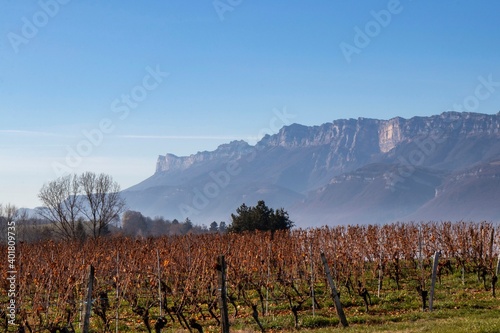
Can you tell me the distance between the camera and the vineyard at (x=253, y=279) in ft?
56.1

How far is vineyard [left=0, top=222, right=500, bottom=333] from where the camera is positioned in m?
17.1

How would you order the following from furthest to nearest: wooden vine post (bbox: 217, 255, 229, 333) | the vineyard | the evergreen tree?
the evergreen tree, the vineyard, wooden vine post (bbox: 217, 255, 229, 333)

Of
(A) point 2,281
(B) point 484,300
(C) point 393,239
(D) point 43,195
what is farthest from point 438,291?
(D) point 43,195

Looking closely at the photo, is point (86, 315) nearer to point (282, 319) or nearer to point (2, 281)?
point (282, 319)

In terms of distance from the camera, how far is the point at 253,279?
2538 centimetres

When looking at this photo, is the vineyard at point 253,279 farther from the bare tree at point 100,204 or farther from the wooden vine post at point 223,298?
the bare tree at point 100,204

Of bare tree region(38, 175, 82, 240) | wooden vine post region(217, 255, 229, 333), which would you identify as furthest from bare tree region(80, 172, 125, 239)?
wooden vine post region(217, 255, 229, 333)

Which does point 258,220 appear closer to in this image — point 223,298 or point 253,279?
point 253,279

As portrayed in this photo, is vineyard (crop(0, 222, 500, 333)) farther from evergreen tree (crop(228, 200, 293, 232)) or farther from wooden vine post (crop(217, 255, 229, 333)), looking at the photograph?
evergreen tree (crop(228, 200, 293, 232))

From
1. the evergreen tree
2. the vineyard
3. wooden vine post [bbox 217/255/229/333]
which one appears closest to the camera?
wooden vine post [bbox 217/255/229/333]

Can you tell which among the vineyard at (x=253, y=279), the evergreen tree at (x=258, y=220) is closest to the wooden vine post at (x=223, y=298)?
the vineyard at (x=253, y=279)

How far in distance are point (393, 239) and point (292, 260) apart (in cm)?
546

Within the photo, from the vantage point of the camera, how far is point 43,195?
2899 inches

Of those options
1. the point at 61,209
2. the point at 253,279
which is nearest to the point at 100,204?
the point at 61,209
